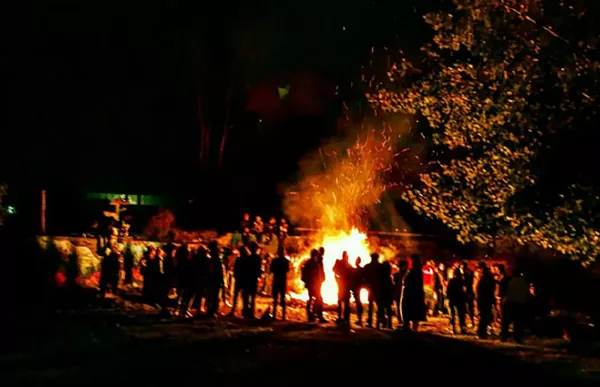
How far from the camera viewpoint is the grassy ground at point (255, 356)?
1095 centimetres

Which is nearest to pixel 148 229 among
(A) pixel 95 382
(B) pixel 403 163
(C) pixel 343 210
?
(C) pixel 343 210

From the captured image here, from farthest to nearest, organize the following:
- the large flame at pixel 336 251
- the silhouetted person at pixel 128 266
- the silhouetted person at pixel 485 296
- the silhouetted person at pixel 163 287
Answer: the large flame at pixel 336 251, the silhouetted person at pixel 128 266, the silhouetted person at pixel 163 287, the silhouetted person at pixel 485 296

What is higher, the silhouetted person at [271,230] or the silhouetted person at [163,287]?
the silhouetted person at [271,230]

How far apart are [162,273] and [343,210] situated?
1040 centimetres

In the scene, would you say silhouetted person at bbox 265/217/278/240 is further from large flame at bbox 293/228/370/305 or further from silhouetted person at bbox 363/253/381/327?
silhouetted person at bbox 363/253/381/327

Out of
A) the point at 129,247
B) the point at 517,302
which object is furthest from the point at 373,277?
the point at 129,247

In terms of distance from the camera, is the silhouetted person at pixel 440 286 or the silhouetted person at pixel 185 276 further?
the silhouetted person at pixel 440 286

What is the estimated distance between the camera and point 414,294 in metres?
15.8

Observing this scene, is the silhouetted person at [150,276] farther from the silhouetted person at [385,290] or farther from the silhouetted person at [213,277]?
the silhouetted person at [385,290]

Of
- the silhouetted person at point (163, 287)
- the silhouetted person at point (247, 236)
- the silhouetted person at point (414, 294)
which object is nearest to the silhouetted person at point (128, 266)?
the silhouetted person at point (247, 236)

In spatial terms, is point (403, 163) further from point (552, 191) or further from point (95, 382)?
point (95, 382)

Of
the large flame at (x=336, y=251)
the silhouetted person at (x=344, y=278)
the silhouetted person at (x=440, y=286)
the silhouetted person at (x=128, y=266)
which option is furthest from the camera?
the large flame at (x=336, y=251)

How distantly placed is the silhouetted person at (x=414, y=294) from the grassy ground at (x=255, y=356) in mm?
400

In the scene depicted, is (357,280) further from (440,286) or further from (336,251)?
(336,251)
